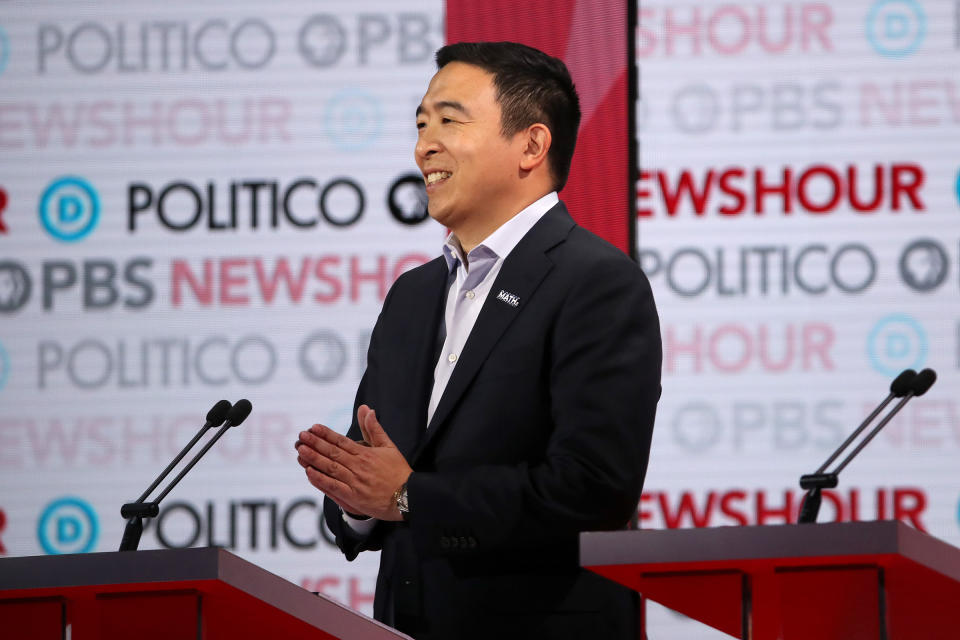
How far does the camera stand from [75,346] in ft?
13.6

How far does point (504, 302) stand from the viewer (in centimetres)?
223

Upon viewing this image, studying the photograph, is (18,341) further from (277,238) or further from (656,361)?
(656,361)

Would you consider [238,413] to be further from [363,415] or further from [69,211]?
[69,211]

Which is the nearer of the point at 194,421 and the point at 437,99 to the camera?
the point at 437,99

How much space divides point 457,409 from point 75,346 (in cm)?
228

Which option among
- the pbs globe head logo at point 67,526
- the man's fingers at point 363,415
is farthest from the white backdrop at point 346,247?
the man's fingers at point 363,415

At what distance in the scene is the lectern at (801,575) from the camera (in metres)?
1.64

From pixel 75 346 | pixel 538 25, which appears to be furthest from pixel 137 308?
pixel 538 25

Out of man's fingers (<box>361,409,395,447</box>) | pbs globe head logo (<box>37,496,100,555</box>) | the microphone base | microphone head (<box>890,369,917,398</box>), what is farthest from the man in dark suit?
pbs globe head logo (<box>37,496,100,555</box>)

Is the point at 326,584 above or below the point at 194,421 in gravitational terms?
below

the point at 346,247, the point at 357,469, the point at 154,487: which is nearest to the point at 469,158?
the point at 357,469

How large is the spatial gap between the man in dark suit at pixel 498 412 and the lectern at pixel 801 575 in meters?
0.33

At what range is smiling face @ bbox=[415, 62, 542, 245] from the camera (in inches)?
93.7

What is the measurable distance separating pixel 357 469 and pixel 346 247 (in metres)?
2.09
